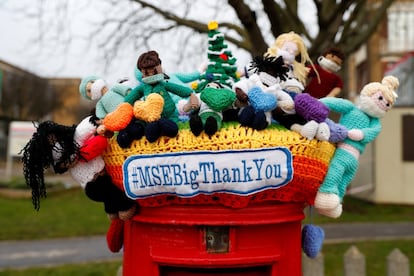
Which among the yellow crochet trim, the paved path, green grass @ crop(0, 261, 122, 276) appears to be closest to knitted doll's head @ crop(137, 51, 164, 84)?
the yellow crochet trim

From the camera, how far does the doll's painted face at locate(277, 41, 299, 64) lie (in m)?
2.45

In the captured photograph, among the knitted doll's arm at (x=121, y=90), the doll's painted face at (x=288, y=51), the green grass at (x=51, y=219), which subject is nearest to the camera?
the knitted doll's arm at (x=121, y=90)

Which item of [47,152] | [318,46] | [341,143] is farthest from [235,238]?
[318,46]

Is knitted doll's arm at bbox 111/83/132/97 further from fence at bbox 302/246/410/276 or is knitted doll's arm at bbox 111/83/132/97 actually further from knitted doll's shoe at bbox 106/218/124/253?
fence at bbox 302/246/410/276

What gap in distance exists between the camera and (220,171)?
2.01 m

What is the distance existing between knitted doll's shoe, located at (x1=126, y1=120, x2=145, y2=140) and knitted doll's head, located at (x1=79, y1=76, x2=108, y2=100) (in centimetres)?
38

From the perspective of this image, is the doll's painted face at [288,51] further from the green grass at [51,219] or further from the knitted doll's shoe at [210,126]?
the green grass at [51,219]

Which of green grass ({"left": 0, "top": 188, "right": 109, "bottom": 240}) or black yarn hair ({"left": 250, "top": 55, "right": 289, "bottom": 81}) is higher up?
black yarn hair ({"left": 250, "top": 55, "right": 289, "bottom": 81})

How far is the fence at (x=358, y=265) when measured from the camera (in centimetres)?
416

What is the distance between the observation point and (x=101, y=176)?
2252 mm

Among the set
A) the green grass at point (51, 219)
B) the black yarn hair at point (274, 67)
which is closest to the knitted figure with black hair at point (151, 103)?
the black yarn hair at point (274, 67)

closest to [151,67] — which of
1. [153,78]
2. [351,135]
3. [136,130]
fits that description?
[153,78]

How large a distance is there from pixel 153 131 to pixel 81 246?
6.56 meters

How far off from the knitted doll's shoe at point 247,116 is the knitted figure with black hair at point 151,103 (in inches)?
11.1
